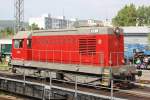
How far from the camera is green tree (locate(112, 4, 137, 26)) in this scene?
96.7 meters

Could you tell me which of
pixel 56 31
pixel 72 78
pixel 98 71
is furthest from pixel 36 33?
pixel 98 71

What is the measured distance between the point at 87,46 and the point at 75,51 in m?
0.91

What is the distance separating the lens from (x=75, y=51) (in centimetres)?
1973

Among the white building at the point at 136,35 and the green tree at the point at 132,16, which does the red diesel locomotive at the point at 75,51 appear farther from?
the green tree at the point at 132,16

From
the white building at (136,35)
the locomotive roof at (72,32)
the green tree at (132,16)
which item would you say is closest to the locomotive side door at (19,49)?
the locomotive roof at (72,32)

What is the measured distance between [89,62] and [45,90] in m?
4.68

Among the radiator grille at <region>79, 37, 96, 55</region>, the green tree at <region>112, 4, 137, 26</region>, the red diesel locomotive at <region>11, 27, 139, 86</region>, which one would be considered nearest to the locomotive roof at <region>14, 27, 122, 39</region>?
the red diesel locomotive at <region>11, 27, 139, 86</region>

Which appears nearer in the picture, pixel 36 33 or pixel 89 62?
pixel 89 62

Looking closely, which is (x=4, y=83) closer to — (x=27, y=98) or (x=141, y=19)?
(x=27, y=98)

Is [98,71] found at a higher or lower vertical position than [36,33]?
lower

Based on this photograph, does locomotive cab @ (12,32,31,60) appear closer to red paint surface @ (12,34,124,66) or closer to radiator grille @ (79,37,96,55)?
red paint surface @ (12,34,124,66)

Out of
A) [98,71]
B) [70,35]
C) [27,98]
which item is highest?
[70,35]

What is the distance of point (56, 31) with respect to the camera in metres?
21.0

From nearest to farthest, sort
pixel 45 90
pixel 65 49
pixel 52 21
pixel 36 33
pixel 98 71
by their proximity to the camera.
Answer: pixel 45 90 < pixel 98 71 < pixel 65 49 < pixel 36 33 < pixel 52 21
